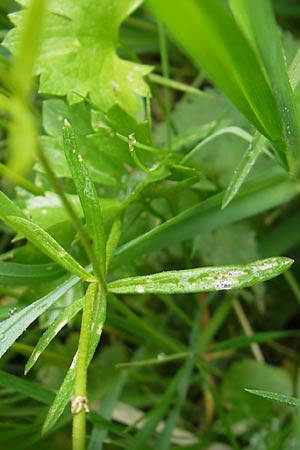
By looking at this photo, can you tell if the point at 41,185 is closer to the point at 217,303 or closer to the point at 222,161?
the point at 222,161

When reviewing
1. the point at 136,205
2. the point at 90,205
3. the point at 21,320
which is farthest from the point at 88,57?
the point at 21,320

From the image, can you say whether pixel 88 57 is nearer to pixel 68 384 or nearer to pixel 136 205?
pixel 136 205

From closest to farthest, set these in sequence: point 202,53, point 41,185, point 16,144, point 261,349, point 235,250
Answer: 1. point 16,144
2. point 202,53
3. point 41,185
4. point 235,250
5. point 261,349

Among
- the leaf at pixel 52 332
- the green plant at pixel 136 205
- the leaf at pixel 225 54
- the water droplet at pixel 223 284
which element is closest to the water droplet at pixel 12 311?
the green plant at pixel 136 205

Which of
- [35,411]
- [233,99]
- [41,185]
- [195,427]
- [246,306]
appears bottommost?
[195,427]

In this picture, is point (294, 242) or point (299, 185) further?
point (294, 242)

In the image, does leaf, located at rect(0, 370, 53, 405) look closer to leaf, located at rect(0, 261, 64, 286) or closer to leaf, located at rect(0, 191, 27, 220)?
leaf, located at rect(0, 261, 64, 286)

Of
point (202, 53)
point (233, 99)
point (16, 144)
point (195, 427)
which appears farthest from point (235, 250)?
point (16, 144)

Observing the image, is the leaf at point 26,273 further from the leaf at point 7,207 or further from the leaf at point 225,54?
the leaf at point 225,54
